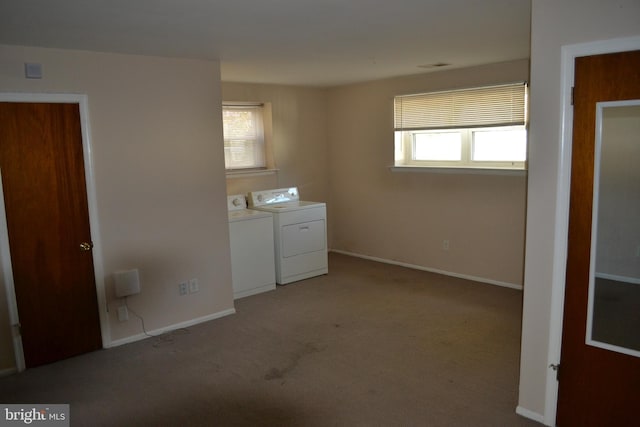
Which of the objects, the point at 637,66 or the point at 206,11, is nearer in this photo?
the point at 637,66

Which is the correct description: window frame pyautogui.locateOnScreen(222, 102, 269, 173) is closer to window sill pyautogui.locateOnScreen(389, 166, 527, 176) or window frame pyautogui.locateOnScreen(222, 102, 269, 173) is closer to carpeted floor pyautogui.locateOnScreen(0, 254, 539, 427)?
window sill pyautogui.locateOnScreen(389, 166, 527, 176)

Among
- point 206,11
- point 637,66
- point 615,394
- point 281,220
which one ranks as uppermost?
point 206,11

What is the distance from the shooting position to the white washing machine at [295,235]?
17.5 feet

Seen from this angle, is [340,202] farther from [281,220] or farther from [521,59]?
[521,59]

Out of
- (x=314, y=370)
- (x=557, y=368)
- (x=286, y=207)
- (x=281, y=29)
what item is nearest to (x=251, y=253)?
(x=286, y=207)

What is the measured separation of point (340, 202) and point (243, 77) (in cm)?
233

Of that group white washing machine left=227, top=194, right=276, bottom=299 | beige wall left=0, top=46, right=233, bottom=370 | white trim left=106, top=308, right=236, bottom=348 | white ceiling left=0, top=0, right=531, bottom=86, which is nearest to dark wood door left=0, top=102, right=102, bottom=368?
beige wall left=0, top=46, right=233, bottom=370

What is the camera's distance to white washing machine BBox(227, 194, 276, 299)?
4.91 m

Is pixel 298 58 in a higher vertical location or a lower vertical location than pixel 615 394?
higher

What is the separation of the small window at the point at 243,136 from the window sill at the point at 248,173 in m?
0.08

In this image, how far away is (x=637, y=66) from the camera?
7.17 ft

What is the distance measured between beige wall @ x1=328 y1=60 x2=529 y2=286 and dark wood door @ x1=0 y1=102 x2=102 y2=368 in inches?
142

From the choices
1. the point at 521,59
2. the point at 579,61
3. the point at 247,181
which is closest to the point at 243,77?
the point at 247,181

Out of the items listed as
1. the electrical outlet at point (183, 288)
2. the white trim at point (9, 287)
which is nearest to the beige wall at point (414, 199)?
the electrical outlet at point (183, 288)
